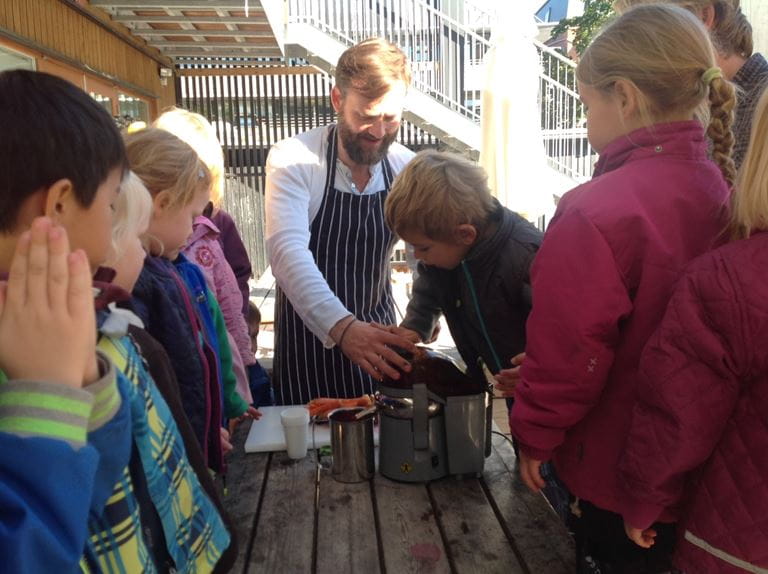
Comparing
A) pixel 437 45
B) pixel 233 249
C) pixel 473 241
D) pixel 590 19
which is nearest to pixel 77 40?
pixel 233 249

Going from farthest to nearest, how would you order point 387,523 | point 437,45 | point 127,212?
1. point 437,45
2. point 387,523
3. point 127,212

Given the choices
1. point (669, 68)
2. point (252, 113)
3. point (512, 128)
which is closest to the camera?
point (669, 68)

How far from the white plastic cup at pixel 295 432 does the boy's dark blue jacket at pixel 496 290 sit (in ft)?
1.82

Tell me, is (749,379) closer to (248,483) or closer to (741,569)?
(741,569)

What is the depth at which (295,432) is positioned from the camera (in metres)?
1.92

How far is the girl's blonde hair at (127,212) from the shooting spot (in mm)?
1110

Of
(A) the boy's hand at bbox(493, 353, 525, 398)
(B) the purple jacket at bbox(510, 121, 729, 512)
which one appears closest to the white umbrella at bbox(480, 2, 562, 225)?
(A) the boy's hand at bbox(493, 353, 525, 398)

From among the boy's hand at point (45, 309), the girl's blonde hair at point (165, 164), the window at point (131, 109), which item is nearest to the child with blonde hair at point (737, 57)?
the girl's blonde hair at point (165, 164)

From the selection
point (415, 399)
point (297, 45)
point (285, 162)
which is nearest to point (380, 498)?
point (415, 399)

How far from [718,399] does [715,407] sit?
0.01 metres

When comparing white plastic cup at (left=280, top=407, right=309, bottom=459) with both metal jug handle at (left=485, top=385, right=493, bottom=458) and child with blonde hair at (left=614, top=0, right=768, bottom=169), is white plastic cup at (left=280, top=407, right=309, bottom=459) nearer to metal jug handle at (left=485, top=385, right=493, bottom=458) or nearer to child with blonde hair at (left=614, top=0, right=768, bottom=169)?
metal jug handle at (left=485, top=385, right=493, bottom=458)

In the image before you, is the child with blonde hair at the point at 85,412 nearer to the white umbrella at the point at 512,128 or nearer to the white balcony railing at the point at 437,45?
the white umbrella at the point at 512,128

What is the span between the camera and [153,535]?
105 cm

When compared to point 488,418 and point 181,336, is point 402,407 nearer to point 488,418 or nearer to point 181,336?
point 488,418
